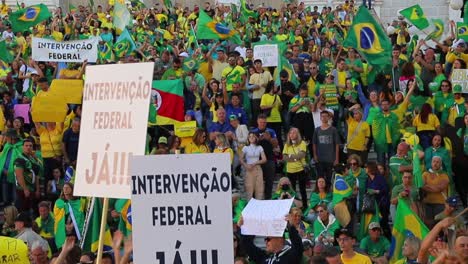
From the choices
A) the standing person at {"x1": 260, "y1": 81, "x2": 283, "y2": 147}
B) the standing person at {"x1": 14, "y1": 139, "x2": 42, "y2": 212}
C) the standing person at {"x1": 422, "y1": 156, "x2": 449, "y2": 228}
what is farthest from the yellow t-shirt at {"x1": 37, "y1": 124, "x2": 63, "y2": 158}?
the standing person at {"x1": 422, "y1": 156, "x2": 449, "y2": 228}

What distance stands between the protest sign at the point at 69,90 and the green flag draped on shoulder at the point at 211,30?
4.79 meters

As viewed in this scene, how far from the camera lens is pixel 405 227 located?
12031mm

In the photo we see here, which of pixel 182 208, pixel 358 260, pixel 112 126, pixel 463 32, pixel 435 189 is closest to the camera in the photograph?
pixel 182 208

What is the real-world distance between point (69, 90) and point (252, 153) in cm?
296

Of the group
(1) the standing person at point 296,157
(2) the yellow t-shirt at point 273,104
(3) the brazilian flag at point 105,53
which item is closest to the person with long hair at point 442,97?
(1) the standing person at point 296,157

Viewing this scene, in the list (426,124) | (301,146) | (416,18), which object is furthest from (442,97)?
(416,18)

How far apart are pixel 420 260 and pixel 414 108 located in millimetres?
7549

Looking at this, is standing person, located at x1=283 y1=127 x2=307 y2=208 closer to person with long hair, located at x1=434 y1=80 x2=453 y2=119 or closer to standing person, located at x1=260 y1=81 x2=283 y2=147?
standing person, located at x1=260 y1=81 x2=283 y2=147

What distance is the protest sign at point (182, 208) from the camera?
7484 mm

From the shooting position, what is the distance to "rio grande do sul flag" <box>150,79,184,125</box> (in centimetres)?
1678

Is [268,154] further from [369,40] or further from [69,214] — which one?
[69,214]

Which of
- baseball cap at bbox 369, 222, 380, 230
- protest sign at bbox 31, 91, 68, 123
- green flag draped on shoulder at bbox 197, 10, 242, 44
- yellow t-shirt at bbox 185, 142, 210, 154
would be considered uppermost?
green flag draped on shoulder at bbox 197, 10, 242, 44

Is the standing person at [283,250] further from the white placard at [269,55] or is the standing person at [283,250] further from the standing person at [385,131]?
the white placard at [269,55]

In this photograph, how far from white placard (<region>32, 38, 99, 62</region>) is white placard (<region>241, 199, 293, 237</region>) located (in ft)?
33.9
